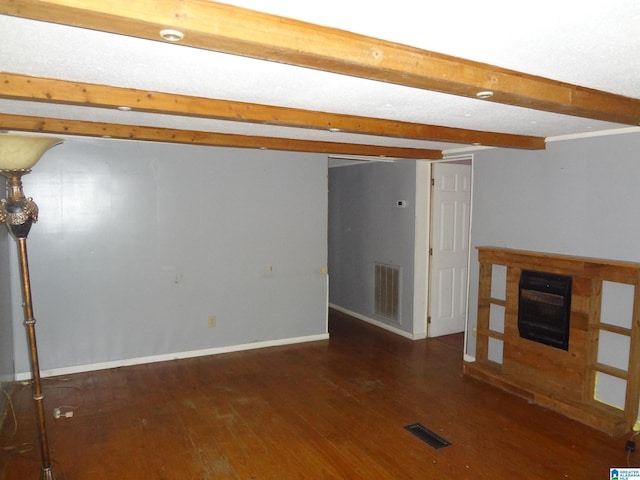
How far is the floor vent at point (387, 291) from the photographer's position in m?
5.80

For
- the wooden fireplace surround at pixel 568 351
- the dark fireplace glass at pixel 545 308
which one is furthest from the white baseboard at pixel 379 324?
the dark fireplace glass at pixel 545 308

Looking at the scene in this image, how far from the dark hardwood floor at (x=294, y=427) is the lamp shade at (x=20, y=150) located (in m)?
1.89

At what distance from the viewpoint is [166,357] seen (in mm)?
4719

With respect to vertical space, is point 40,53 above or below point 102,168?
above

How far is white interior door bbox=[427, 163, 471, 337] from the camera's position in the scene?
5559mm

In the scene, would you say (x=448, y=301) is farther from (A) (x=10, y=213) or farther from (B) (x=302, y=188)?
(A) (x=10, y=213)

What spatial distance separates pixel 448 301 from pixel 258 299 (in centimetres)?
249

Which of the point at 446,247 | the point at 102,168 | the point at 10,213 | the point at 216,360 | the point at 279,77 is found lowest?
the point at 216,360

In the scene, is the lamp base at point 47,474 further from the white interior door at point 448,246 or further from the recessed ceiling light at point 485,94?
the white interior door at point 448,246

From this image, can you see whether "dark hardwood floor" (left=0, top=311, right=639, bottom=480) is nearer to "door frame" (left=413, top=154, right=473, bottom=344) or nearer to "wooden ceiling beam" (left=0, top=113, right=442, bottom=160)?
"door frame" (left=413, top=154, right=473, bottom=344)

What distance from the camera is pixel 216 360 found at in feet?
15.6

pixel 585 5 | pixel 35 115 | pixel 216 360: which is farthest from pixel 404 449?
pixel 35 115
